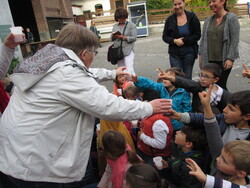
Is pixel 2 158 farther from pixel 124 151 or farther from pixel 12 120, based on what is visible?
pixel 124 151

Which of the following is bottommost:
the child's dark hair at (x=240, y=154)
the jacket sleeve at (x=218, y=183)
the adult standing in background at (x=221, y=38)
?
the jacket sleeve at (x=218, y=183)

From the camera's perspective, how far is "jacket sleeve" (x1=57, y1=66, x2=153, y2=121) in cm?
128

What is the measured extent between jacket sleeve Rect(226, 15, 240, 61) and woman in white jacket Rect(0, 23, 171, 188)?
232 centimetres

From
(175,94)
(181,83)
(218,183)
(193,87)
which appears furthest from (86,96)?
(175,94)

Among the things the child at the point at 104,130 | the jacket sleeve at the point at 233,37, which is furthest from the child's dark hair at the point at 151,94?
the jacket sleeve at the point at 233,37

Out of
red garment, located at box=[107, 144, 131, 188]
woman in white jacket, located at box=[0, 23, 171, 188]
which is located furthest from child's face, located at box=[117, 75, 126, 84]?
woman in white jacket, located at box=[0, 23, 171, 188]

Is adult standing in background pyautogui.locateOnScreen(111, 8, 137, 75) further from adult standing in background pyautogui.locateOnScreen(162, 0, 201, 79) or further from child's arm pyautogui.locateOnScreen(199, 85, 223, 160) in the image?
child's arm pyautogui.locateOnScreen(199, 85, 223, 160)

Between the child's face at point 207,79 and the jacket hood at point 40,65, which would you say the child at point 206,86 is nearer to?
the child's face at point 207,79

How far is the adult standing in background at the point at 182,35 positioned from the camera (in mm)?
3639

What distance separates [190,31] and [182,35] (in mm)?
146

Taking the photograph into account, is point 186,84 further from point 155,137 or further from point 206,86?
point 155,137

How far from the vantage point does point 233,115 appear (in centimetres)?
170

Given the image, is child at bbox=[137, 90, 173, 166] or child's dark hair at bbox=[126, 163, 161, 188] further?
child at bbox=[137, 90, 173, 166]

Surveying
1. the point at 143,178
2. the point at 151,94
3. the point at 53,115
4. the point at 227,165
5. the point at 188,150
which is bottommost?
the point at 188,150
